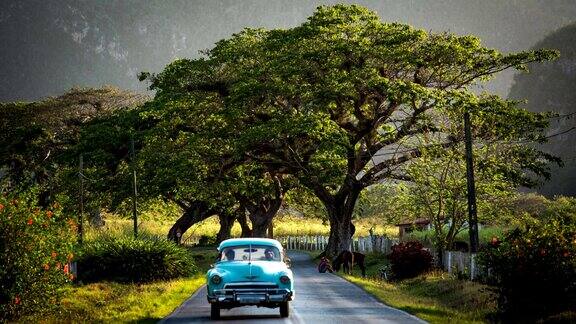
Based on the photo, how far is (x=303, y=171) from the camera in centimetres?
6072

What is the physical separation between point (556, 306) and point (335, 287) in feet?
49.8

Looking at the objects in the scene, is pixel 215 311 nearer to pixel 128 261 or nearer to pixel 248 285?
pixel 248 285

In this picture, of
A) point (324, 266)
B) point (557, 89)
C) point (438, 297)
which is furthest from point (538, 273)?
point (557, 89)

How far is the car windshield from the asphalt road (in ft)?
5.15

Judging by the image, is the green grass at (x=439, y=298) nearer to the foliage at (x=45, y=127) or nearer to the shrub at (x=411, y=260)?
the shrub at (x=411, y=260)

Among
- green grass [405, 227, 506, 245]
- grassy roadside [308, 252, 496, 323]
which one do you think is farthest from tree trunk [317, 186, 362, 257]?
grassy roadside [308, 252, 496, 323]

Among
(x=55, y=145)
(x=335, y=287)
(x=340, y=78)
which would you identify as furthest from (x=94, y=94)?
(x=335, y=287)

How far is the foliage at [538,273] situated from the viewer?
2450 cm

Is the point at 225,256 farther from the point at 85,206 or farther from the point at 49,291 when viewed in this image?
the point at 85,206

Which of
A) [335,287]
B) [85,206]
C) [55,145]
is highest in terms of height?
[55,145]

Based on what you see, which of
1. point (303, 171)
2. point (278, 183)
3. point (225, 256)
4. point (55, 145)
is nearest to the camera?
point (225, 256)

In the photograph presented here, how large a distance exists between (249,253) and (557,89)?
147187mm

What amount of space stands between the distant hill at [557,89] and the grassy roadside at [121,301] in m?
109

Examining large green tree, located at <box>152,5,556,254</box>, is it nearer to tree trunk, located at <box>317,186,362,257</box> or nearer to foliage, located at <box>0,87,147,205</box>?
tree trunk, located at <box>317,186,362,257</box>
